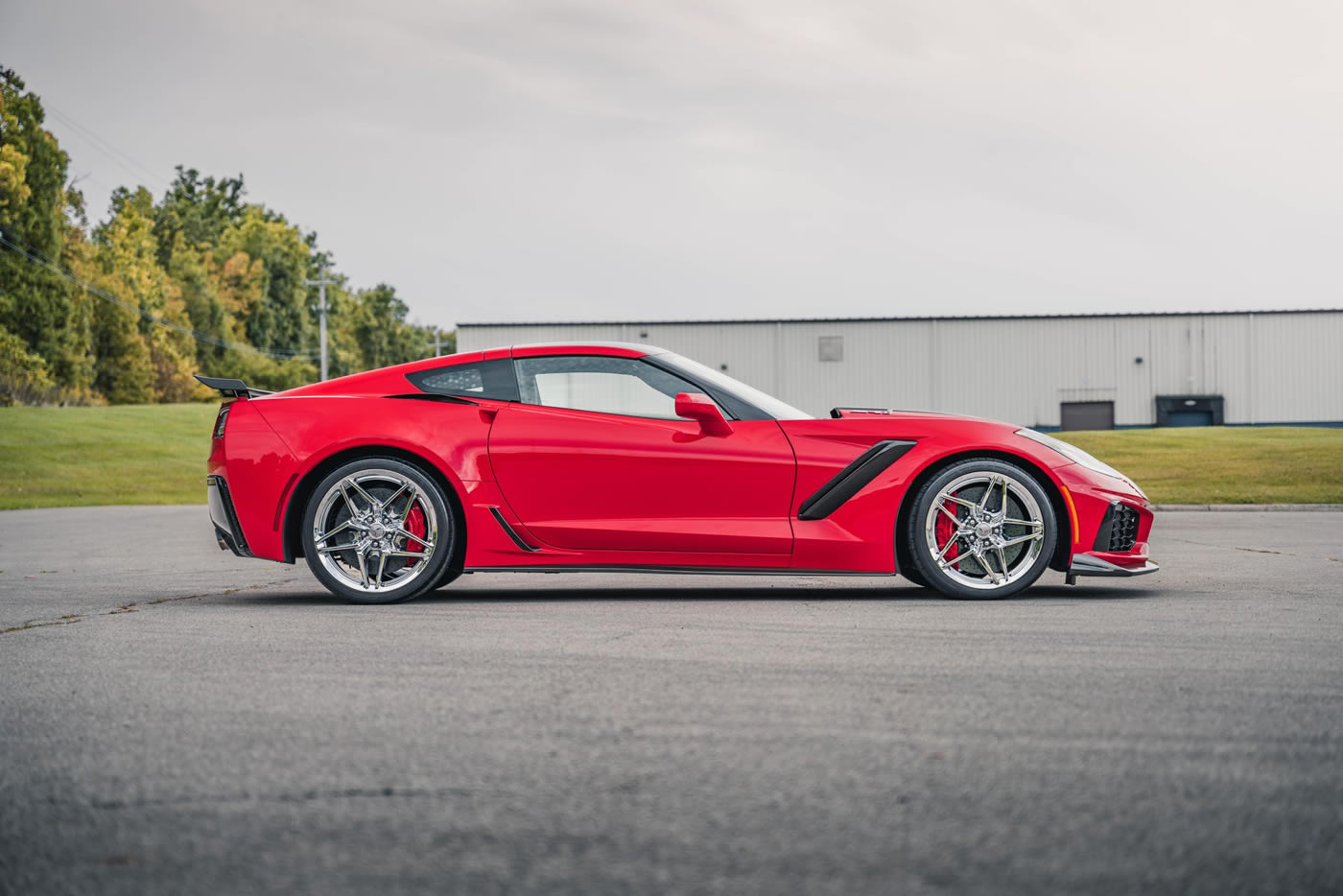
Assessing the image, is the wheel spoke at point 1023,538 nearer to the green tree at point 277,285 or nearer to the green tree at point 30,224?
the green tree at point 30,224

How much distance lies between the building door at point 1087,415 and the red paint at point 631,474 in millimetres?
39295

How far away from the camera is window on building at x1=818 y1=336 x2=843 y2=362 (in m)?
45.0

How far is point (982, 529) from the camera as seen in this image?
6.88m

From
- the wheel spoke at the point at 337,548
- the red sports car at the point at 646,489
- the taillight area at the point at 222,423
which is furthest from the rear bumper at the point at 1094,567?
the taillight area at the point at 222,423

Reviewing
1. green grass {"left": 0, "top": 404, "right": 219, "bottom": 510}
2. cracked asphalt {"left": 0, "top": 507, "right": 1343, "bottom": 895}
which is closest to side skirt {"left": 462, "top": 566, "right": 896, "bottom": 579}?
cracked asphalt {"left": 0, "top": 507, "right": 1343, "bottom": 895}

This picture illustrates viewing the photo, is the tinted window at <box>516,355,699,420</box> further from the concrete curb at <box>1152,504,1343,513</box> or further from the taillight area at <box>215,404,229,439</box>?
the concrete curb at <box>1152,504,1343,513</box>

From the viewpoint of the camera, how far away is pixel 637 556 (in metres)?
6.86

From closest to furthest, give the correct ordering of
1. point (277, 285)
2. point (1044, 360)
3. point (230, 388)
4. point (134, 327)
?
point (230, 388)
point (1044, 360)
point (134, 327)
point (277, 285)

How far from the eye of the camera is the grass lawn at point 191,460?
79.8 ft

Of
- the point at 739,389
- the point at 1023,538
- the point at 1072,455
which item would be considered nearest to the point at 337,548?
the point at 739,389

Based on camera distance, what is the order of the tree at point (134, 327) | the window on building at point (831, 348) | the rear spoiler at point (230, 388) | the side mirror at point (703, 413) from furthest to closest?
the tree at point (134, 327)
the window on building at point (831, 348)
the rear spoiler at point (230, 388)
the side mirror at point (703, 413)

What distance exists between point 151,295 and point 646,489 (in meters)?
63.1

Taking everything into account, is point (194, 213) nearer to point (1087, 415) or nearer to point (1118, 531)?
point (1087, 415)

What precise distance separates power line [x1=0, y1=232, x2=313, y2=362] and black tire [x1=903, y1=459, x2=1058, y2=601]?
4561 cm
